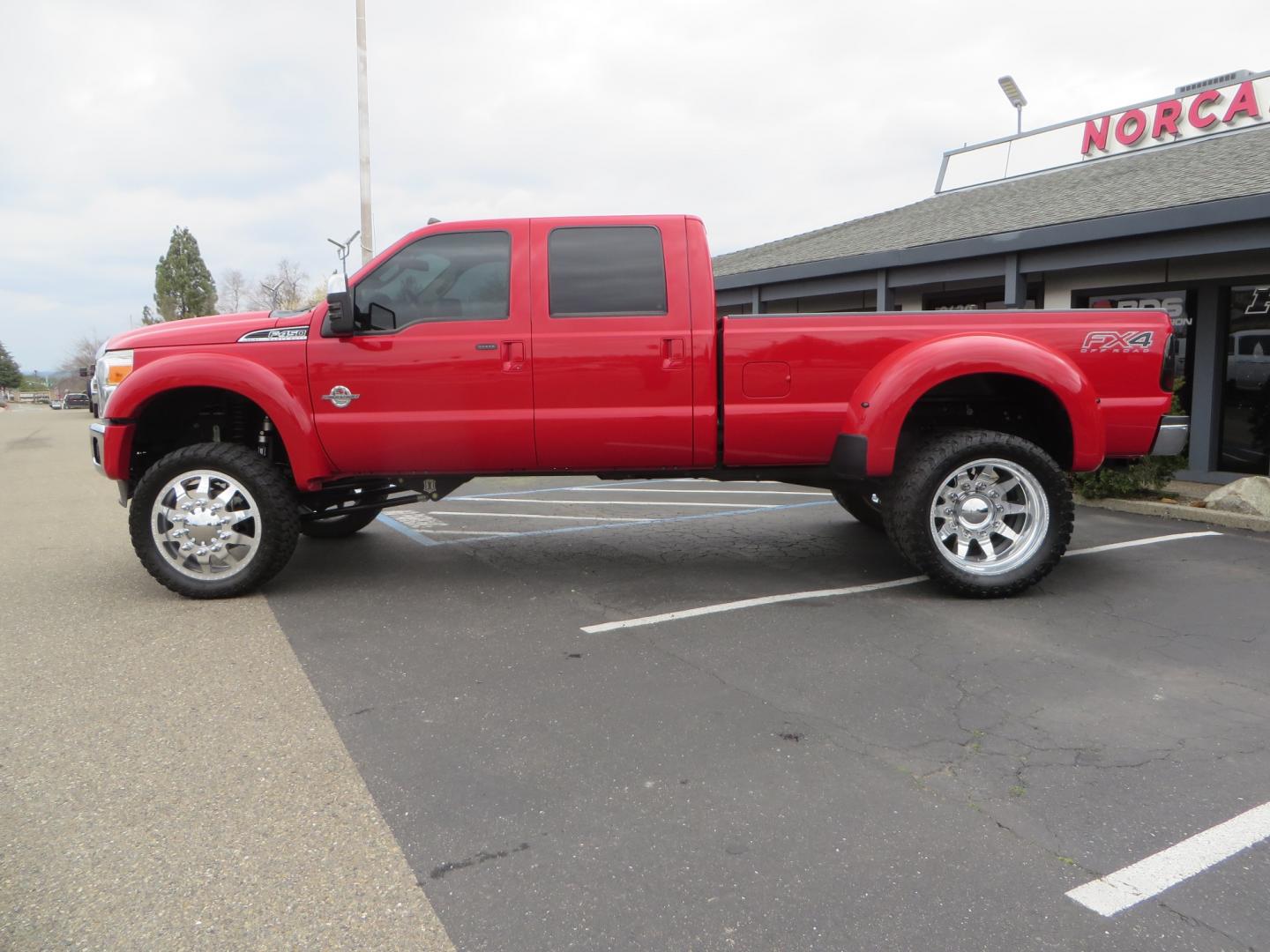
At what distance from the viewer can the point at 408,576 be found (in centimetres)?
599

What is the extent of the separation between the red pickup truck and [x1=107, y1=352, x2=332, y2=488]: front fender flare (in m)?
0.01

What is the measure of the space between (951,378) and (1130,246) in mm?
6350

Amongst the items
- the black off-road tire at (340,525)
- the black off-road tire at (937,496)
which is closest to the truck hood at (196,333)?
the black off-road tire at (340,525)

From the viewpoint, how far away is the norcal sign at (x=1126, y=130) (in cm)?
1284

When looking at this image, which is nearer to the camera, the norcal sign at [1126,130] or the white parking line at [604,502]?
the white parking line at [604,502]

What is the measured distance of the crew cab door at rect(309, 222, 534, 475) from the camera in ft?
17.3

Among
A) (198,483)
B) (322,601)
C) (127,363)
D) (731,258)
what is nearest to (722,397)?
(322,601)

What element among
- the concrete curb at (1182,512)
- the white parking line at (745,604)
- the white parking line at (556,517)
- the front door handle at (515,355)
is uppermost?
the front door handle at (515,355)

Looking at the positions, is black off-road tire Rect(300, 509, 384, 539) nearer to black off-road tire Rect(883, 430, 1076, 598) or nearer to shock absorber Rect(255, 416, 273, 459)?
shock absorber Rect(255, 416, 273, 459)

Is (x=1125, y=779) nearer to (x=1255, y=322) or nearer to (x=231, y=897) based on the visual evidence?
(x=231, y=897)

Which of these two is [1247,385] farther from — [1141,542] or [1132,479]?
[1141,542]

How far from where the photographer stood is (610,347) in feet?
17.4

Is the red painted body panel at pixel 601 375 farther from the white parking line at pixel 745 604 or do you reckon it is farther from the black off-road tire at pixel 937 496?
the white parking line at pixel 745 604

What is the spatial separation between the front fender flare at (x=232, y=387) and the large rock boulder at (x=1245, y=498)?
746 cm
